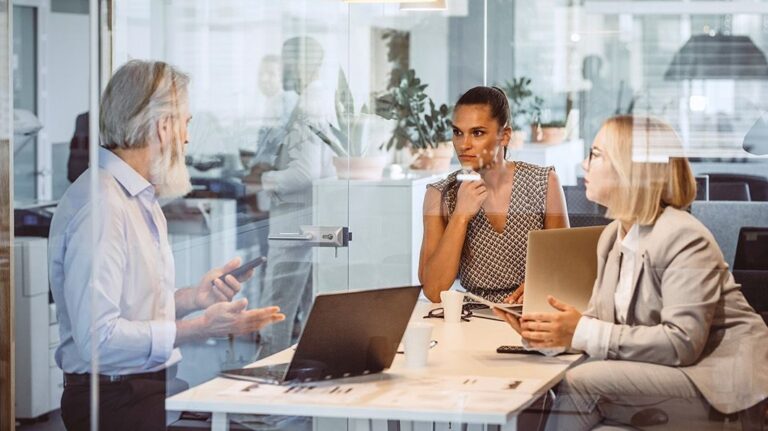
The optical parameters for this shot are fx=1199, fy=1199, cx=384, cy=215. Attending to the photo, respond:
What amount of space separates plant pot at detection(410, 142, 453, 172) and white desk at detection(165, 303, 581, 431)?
0.44 meters

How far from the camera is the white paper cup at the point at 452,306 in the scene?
3.21 m

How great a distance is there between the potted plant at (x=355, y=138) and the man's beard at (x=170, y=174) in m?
0.48

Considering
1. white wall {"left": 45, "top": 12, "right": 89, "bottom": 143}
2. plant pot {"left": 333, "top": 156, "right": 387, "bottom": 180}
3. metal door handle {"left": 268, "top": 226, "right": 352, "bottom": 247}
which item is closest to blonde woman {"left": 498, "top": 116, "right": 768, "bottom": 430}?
plant pot {"left": 333, "top": 156, "right": 387, "bottom": 180}

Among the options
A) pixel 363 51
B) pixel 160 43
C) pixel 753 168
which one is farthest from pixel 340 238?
pixel 753 168

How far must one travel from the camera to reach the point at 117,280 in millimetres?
3611

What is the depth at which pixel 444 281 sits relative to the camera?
131 inches

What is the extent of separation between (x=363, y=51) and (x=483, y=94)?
0.39 meters

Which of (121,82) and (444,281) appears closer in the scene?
(444,281)

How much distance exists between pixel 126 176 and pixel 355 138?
28.5 inches

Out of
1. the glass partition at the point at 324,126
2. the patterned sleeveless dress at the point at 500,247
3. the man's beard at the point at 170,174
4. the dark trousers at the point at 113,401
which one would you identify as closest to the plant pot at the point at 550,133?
the glass partition at the point at 324,126

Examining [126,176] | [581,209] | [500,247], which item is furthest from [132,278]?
[581,209]

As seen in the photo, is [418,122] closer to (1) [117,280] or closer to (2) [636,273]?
(2) [636,273]

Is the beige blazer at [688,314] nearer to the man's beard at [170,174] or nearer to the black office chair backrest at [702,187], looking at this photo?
the black office chair backrest at [702,187]

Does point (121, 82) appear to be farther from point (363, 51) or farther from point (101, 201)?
point (363, 51)
